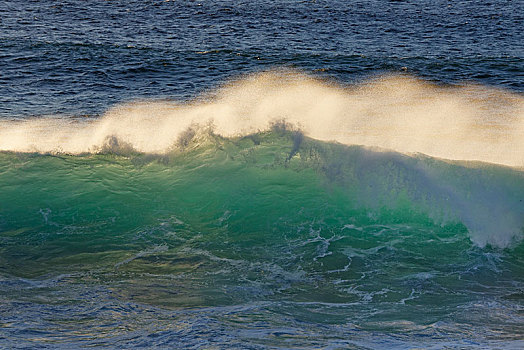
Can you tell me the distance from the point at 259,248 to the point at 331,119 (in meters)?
8.18

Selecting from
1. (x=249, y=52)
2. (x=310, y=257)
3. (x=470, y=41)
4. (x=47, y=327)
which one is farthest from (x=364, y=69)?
(x=47, y=327)

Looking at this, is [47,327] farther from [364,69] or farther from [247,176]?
[364,69]

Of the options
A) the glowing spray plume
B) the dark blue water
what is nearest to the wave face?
the glowing spray plume

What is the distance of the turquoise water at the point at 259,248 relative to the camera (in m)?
6.10

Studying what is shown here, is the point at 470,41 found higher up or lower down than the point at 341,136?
higher up

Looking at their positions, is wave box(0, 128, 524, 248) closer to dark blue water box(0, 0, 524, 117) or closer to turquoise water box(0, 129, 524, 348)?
turquoise water box(0, 129, 524, 348)

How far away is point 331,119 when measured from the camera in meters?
15.8

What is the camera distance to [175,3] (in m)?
29.1

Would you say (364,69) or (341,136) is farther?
(364,69)

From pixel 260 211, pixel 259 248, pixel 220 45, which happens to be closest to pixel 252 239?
pixel 259 248

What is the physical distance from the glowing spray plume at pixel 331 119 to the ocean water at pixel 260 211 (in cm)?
8

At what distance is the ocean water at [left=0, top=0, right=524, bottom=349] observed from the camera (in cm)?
627

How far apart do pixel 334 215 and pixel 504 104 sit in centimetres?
1037

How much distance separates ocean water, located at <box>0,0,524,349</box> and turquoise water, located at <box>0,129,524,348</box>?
0.03 meters
